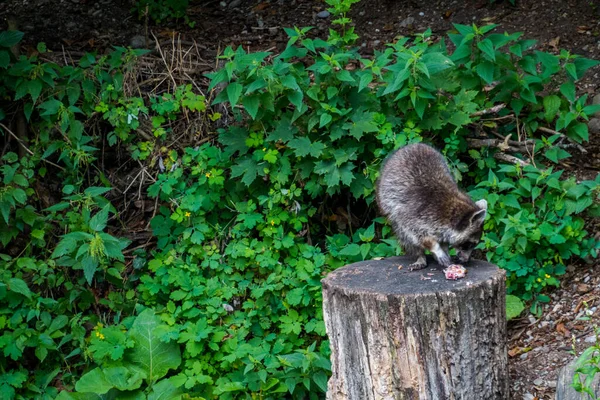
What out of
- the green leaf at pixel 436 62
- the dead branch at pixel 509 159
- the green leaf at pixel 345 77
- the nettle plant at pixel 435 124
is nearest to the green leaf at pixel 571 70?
the nettle plant at pixel 435 124

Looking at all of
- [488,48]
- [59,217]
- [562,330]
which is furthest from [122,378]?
[488,48]

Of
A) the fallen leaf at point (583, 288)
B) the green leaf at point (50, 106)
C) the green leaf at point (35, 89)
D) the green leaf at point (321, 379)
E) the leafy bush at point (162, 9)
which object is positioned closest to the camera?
the green leaf at point (321, 379)

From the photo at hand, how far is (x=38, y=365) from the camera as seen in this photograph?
6980mm

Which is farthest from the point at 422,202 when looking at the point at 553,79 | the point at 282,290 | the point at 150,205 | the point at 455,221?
the point at 150,205

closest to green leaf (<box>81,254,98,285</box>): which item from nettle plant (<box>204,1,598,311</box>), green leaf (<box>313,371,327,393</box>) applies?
nettle plant (<box>204,1,598,311</box>)

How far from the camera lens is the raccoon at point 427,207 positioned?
5.06 meters

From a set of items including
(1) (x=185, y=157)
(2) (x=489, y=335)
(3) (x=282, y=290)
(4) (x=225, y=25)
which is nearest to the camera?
(2) (x=489, y=335)

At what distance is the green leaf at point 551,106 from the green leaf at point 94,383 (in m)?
4.34

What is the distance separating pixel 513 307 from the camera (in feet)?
20.7

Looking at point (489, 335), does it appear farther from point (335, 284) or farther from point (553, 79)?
point (553, 79)

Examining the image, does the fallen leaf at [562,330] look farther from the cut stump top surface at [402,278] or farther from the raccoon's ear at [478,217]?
the raccoon's ear at [478,217]

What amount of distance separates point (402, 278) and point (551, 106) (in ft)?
9.53

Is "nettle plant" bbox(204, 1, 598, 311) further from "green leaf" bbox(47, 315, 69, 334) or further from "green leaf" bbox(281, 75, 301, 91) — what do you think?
"green leaf" bbox(47, 315, 69, 334)

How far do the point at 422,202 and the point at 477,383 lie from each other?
1.17 metres
